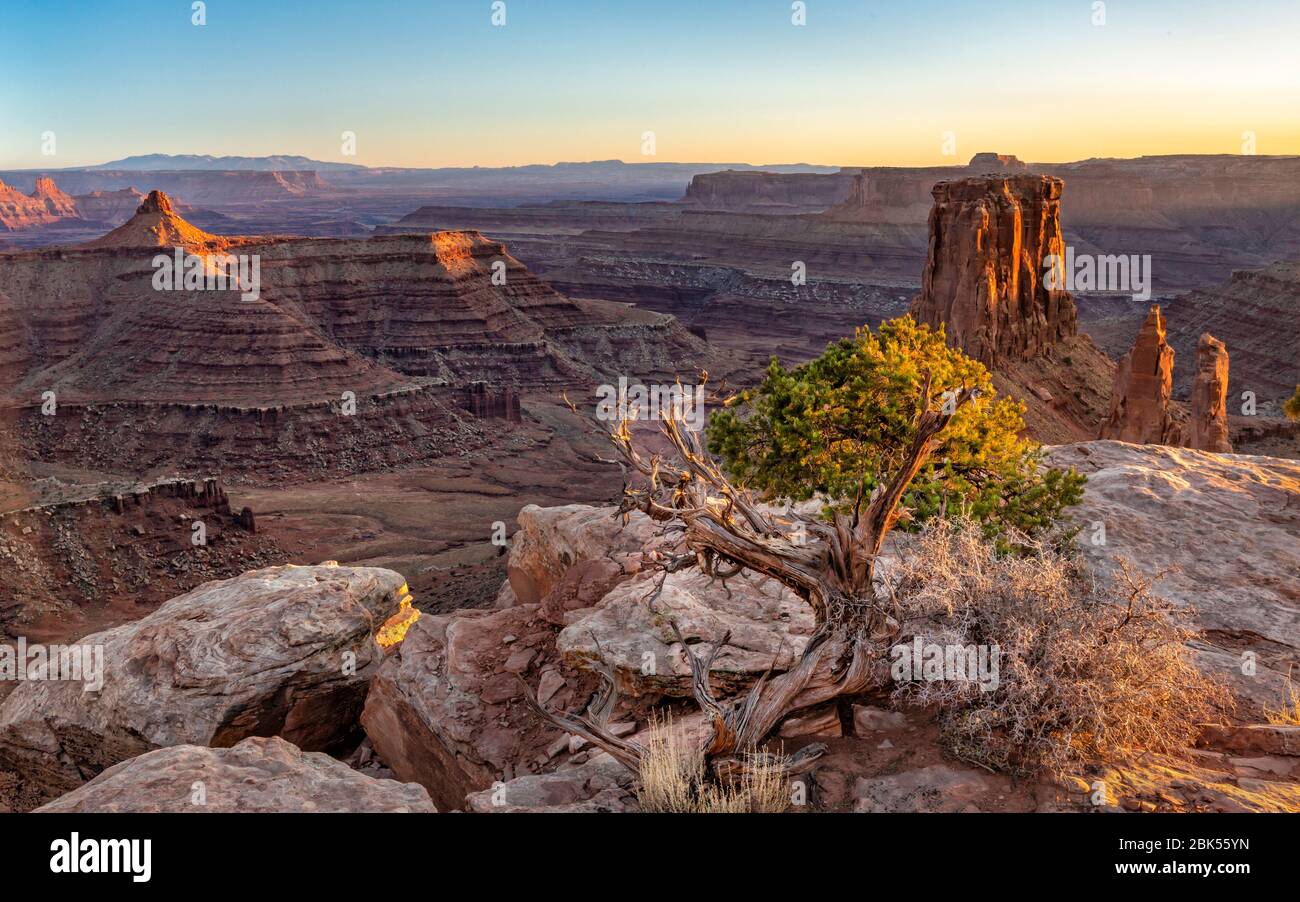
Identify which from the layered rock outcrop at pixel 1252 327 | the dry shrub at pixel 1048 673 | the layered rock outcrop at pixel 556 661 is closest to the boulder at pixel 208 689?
the layered rock outcrop at pixel 556 661

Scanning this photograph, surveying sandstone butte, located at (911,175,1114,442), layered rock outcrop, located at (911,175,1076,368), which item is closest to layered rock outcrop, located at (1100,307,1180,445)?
sandstone butte, located at (911,175,1114,442)

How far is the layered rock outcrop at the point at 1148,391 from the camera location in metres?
39.1

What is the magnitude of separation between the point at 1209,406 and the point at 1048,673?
128 feet

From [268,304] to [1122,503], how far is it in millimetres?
76232

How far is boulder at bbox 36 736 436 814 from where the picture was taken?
368 inches

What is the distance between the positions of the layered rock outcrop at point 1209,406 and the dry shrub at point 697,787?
3927 cm

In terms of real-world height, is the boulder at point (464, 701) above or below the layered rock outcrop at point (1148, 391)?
below

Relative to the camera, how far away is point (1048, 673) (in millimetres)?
8688

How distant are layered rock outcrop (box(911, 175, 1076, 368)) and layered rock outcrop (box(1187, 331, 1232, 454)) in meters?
9.43

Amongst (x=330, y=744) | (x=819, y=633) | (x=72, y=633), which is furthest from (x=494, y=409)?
(x=819, y=633)

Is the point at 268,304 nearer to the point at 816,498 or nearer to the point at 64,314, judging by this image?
the point at 64,314

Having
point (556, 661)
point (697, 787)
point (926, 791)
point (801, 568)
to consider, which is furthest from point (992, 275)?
point (697, 787)

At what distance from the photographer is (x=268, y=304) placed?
79.6 m

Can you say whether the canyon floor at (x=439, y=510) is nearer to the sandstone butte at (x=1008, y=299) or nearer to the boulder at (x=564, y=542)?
the boulder at (x=564, y=542)
